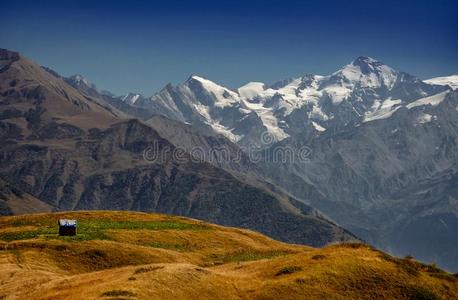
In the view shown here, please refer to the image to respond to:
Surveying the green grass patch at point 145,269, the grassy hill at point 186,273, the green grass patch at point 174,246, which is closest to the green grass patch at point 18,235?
the grassy hill at point 186,273

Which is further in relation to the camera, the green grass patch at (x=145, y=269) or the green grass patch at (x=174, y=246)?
the green grass patch at (x=174, y=246)

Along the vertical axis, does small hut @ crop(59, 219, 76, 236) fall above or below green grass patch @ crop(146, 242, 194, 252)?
above

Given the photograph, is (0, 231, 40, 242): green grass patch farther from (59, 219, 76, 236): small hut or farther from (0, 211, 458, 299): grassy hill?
(59, 219, 76, 236): small hut

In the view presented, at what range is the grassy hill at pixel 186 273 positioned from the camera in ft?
188

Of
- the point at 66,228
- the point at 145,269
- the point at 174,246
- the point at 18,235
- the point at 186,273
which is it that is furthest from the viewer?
the point at 174,246

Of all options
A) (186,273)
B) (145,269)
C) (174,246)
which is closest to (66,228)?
(174,246)

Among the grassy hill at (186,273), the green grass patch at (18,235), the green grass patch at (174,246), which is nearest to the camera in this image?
the grassy hill at (186,273)

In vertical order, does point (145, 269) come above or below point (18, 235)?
above

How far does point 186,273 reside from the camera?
196 ft

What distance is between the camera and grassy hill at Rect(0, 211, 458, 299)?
2255 inches

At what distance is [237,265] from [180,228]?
37.2m

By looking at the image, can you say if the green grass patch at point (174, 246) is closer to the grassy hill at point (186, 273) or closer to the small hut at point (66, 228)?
the grassy hill at point (186, 273)

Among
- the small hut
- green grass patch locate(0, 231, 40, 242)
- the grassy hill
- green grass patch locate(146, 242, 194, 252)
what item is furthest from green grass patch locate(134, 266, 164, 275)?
green grass patch locate(0, 231, 40, 242)

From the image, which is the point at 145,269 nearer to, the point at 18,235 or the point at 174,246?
the point at 174,246
